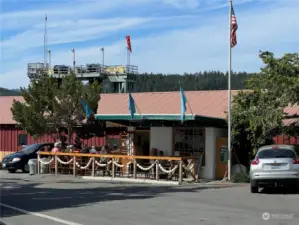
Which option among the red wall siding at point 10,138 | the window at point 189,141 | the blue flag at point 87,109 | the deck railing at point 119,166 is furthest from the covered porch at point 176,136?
the red wall siding at point 10,138

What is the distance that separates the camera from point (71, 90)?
2862cm

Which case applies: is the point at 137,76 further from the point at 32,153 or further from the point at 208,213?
the point at 208,213

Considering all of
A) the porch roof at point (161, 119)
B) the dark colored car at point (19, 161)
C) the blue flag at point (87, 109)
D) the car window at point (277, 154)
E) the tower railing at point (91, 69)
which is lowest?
the dark colored car at point (19, 161)

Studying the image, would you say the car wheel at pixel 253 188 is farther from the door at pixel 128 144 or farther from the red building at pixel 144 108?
the red building at pixel 144 108

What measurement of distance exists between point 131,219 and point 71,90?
1817 centimetres

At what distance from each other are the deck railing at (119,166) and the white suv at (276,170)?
15.9 ft

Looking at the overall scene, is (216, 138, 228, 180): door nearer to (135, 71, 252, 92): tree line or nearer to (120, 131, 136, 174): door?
(120, 131, 136, 174): door

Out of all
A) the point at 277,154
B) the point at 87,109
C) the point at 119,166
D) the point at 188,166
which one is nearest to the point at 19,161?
the point at 87,109

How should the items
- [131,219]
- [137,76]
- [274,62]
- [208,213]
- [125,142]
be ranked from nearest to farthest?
[131,219]
[208,213]
[274,62]
[125,142]
[137,76]

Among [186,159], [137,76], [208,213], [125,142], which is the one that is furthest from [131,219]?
[137,76]

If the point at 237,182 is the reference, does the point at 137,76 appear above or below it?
above

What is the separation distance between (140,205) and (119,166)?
10.0 metres

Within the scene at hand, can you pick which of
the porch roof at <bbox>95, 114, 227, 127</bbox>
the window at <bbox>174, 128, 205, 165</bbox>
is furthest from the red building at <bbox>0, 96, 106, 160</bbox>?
the window at <bbox>174, 128, 205, 165</bbox>

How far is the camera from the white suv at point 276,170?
1706 centimetres
